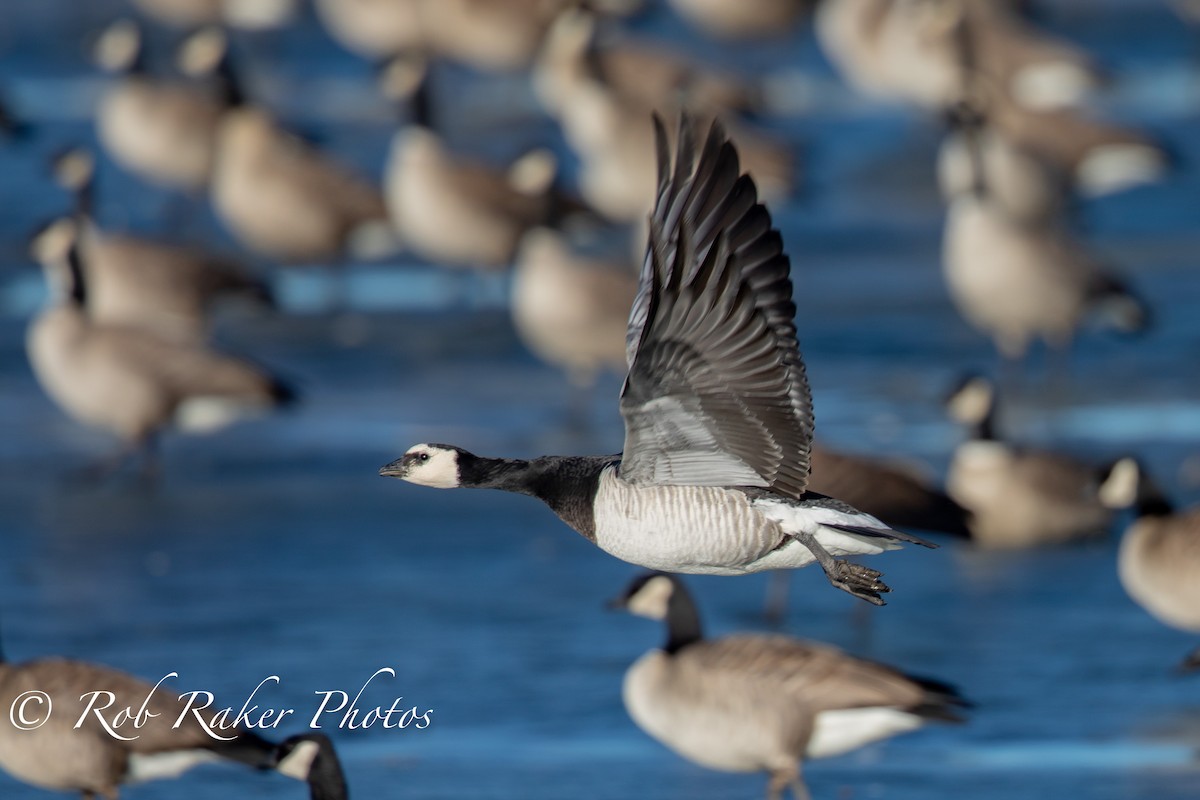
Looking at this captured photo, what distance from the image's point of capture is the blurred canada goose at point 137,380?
9828 mm

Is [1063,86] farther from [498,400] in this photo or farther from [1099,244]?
[498,400]

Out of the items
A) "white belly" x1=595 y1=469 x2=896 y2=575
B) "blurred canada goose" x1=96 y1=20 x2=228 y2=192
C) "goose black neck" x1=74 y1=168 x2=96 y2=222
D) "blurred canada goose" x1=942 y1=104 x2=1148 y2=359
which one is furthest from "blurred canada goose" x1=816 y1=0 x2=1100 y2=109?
"white belly" x1=595 y1=469 x2=896 y2=575

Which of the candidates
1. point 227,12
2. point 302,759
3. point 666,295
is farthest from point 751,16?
point 666,295

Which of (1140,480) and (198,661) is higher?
(1140,480)

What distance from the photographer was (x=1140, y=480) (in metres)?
7.70

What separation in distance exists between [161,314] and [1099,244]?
6.18 meters

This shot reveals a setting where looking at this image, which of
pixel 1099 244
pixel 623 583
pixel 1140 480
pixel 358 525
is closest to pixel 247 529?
pixel 358 525

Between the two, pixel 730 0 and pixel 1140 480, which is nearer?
pixel 1140 480

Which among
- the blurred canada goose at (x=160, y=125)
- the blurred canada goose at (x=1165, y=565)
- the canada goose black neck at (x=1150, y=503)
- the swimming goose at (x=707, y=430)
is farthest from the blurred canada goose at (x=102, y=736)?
the blurred canada goose at (x=160, y=125)

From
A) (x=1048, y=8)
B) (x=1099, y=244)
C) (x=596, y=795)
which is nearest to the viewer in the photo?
(x=596, y=795)

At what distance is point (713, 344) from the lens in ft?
14.9

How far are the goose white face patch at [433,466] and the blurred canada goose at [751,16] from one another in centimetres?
1435

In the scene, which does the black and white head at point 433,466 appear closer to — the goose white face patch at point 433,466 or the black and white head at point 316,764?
the goose white face patch at point 433,466

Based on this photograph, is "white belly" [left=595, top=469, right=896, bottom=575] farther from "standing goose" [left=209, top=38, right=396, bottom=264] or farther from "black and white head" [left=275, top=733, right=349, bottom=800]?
"standing goose" [left=209, top=38, right=396, bottom=264]
